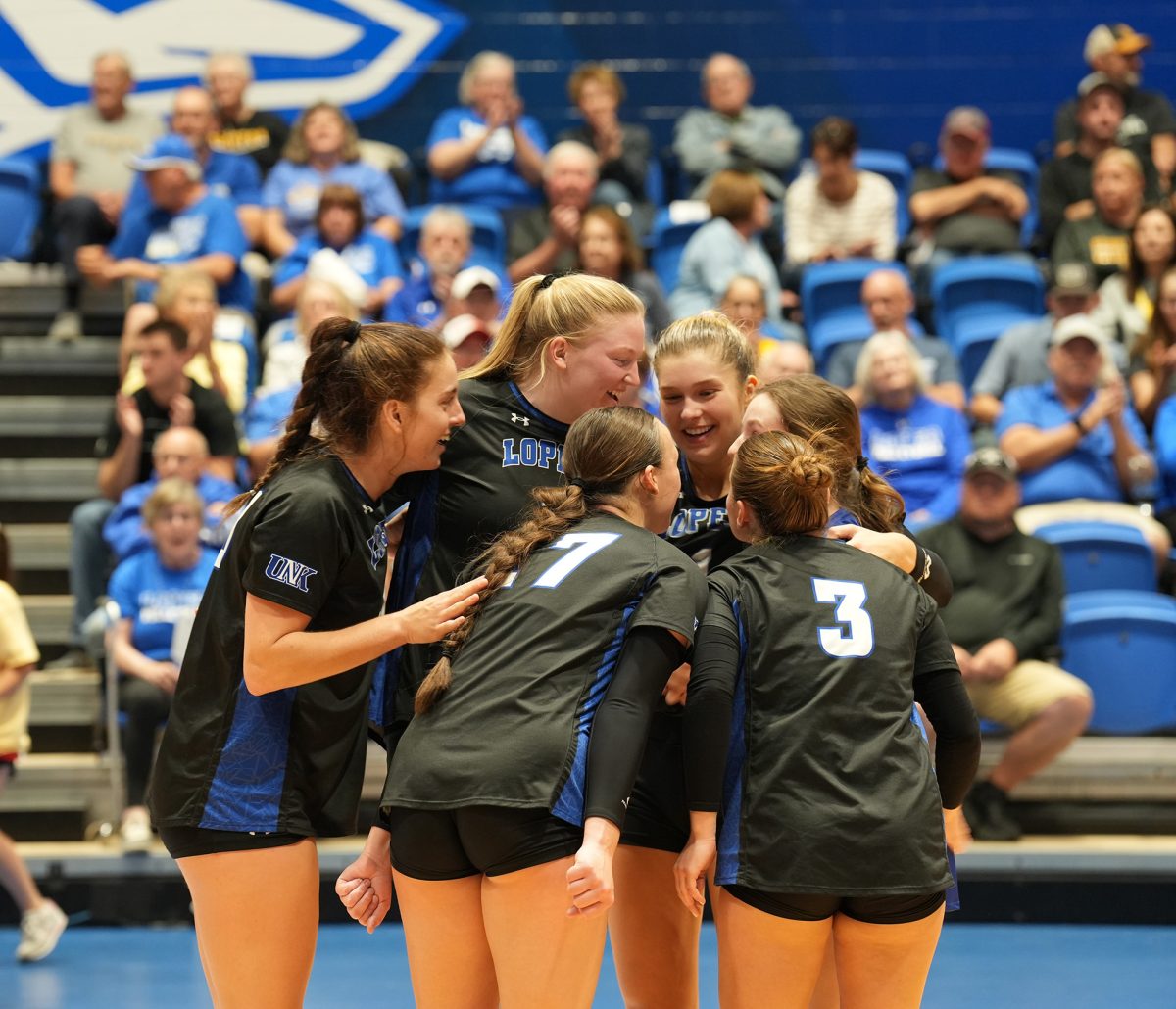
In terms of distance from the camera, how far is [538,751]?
8.10 ft

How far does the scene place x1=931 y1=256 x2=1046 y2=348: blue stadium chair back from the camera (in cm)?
793

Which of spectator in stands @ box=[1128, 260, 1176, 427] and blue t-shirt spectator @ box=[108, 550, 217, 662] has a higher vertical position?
spectator in stands @ box=[1128, 260, 1176, 427]

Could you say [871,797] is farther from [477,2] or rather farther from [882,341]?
[477,2]

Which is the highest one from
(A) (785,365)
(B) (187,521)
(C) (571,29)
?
(C) (571,29)

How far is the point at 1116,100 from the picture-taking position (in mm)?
8625

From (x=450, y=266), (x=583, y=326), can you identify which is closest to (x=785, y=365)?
(x=450, y=266)

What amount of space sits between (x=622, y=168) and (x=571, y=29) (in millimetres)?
1798

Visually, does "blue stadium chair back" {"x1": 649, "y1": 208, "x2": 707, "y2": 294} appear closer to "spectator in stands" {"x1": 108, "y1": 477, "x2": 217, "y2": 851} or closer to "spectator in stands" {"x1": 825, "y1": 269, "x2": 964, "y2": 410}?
"spectator in stands" {"x1": 825, "y1": 269, "x2": 964, "y2": 410}

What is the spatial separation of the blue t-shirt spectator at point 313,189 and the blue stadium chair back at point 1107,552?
4.11 meters

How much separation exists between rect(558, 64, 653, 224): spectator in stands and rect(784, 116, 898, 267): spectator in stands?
0.80 m

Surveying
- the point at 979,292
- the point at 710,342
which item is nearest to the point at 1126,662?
the point at 979,292

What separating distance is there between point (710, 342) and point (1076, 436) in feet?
12.5

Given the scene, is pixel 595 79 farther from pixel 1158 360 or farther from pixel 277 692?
pixel 277 692

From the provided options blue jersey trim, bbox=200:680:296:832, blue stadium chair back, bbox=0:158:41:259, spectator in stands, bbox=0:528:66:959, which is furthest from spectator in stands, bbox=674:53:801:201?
blue jersey trim, bbox=200:680:296:832
